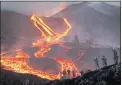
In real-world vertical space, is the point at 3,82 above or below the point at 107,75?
below

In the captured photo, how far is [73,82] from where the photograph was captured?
132625 millimetres

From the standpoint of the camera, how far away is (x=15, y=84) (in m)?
190

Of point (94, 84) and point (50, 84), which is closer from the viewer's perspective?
point (94, 84)

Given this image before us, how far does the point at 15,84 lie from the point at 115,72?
94.1m

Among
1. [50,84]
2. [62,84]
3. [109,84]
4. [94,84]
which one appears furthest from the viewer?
[50,84]

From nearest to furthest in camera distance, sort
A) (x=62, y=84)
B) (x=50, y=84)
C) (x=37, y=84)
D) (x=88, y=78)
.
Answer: (x=88, y=78) → (x=62, y=84) → (x=50, y=84) → (x=37, y=84)

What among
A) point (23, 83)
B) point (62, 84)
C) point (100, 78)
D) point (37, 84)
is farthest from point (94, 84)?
point (23, 83)

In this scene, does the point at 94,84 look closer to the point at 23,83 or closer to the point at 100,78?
the point at 100,78

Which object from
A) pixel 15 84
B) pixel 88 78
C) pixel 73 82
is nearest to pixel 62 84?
pixel 73 82

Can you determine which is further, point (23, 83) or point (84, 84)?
point (23, 83)

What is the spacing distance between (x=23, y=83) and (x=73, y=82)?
231ft

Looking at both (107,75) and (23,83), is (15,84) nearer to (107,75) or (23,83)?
(23,83)

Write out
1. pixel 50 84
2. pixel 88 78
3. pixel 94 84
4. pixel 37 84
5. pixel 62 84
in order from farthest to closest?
pixel 37 84 → pixel 50 84 → pixel 62 84 → pixel 88 78 → pixel 94 84

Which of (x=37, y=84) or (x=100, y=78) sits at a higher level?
(x=100, y=78)
